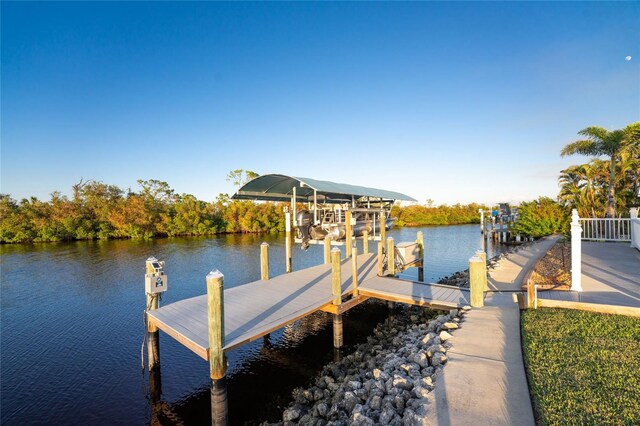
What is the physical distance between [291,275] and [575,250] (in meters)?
7.45

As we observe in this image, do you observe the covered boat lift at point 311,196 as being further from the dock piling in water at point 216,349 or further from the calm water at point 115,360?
the dock piling in water at point 216,349

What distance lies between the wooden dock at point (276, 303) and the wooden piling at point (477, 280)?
563 mm

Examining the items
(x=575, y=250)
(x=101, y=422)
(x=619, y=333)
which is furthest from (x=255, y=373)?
(x=575, y=250)

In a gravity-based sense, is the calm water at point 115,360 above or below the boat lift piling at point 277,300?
below

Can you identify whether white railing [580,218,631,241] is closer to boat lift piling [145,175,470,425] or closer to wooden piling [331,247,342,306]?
boat lift piling [145,175,470,425]

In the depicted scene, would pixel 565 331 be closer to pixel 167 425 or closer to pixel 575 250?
pixel 575 250

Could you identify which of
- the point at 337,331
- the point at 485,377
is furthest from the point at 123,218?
the point at 485,377

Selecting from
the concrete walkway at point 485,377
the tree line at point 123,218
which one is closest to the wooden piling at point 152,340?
the concrete walkway at point 485,377

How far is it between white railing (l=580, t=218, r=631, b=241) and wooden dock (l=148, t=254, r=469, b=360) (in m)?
11.1

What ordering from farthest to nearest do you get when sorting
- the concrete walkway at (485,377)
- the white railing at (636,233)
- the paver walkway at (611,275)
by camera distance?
the white railing at (636,233) → the paver walkway at (611,275) → the concrete walkway at (485,377)

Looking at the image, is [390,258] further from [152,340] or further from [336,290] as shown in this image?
[152,340]

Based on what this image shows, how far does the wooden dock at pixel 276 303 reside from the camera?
5.77m

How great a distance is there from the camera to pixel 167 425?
552 cm

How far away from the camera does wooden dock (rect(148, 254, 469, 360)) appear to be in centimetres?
577
